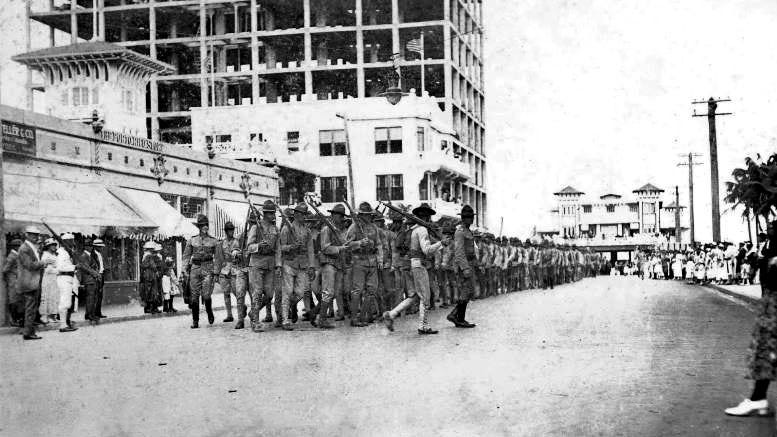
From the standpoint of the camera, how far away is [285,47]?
70.7 meters

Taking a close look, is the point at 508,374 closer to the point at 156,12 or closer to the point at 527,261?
the point at 527,261

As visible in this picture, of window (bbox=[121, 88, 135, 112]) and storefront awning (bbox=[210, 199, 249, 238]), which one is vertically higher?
window (bbox=[121, 88, 135, 112])

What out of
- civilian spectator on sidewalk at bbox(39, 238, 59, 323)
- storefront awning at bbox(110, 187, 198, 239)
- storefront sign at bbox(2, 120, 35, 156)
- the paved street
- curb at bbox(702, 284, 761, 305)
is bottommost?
curb at bbox(702, 284, 761, 305)

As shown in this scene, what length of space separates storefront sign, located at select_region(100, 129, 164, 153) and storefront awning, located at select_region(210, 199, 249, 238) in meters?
4.48

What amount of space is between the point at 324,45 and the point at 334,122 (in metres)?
17.6

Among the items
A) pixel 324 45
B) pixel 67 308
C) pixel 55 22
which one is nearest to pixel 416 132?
pixel 324 45

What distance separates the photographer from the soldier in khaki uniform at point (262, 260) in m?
14.6

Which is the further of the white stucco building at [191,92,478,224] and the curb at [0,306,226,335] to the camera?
the white stucco building at [191,92,478,224]

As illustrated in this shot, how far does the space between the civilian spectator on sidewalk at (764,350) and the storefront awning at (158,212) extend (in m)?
22.8

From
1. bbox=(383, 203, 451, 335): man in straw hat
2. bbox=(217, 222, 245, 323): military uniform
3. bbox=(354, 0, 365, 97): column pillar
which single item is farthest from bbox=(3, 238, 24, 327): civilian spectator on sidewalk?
bbox=(354, 0, 365, 97): column pillar

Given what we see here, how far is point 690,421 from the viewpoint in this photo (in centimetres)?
674

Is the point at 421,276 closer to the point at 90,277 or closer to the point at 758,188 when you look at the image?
the point at 90,277

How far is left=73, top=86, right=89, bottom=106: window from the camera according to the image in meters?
37.9

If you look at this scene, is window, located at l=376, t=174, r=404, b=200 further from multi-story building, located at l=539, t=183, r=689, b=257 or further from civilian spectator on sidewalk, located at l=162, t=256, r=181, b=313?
multi-story building, located at l=539, t=183, r=689, b=257
